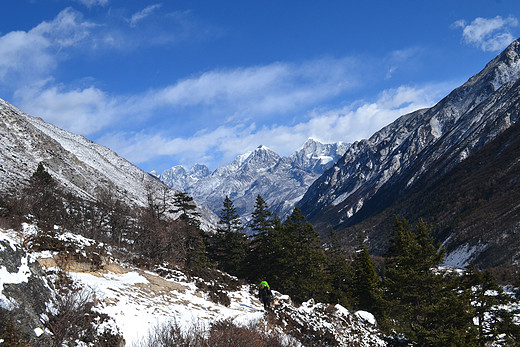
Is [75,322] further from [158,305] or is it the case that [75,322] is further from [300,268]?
[300,268]

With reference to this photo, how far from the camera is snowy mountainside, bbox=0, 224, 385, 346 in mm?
9875

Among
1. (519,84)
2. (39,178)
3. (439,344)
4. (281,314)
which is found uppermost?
(519,84)

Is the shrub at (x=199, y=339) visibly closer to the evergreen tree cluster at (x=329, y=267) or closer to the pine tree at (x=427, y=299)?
the pine tree at (x=427, y=299)

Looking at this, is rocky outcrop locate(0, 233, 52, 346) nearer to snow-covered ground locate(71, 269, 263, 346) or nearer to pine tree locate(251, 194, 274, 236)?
snow-covered ground locate(71, 269, 263, 346)

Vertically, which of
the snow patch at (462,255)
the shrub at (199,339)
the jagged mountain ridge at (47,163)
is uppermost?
the jagged mountain ridge at (47,163)

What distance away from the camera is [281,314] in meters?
18.5

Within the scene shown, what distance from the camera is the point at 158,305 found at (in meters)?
14.0

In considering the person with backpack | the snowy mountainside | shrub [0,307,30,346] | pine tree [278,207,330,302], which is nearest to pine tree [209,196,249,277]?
pine tree [278,207,330,302]

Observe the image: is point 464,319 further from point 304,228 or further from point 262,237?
point 262,237

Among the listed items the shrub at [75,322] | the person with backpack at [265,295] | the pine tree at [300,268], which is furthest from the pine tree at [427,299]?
the shrub at [75,322]

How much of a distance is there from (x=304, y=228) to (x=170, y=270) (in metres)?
16.8

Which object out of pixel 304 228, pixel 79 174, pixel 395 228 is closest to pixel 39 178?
pixel 304 228

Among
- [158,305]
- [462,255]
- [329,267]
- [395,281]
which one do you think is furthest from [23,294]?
[462,255]

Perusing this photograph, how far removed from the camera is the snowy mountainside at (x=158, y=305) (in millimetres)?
9875
